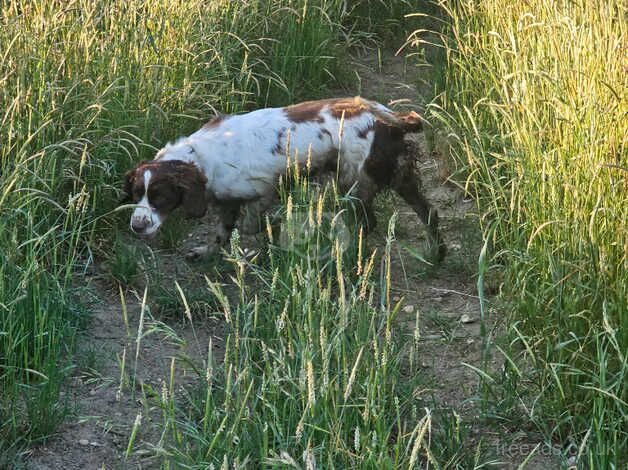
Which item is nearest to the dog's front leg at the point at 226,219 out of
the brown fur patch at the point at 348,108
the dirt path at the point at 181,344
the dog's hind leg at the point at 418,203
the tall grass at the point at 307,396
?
the dirt path at the point at 181,344

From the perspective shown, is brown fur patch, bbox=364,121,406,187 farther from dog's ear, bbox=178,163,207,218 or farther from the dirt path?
dog's ear, bbox=178,163,207,218

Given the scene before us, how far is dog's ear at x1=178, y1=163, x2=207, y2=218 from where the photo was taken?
5344mm

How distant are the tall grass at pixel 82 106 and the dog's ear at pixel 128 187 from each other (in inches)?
6.1

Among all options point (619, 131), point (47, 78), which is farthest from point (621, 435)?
point (47, 78)

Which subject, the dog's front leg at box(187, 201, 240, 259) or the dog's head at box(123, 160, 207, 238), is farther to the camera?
the dog's front leg at box(187, 201, 240, 259)

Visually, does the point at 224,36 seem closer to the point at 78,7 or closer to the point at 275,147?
the point at 78,7

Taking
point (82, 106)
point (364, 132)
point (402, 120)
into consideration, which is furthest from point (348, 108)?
point (82, 106)

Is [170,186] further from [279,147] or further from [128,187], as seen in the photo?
[279,147]

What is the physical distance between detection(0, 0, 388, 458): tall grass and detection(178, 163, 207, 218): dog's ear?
0.99 ft

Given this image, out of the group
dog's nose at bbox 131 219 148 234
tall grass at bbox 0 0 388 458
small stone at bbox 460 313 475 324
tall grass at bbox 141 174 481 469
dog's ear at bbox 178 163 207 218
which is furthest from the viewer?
dog's ear at bbox 178 163 207 218

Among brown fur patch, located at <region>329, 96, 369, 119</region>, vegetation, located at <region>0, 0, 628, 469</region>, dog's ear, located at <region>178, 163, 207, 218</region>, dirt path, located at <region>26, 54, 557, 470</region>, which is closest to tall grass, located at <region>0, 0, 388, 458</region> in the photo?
vegetation, located at <region>0, 0, 628, 469</region>

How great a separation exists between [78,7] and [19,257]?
2.16 m

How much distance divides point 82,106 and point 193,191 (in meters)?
0.81

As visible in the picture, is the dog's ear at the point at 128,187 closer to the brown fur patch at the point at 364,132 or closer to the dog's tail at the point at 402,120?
the brown fur patch at the point at 364,132
